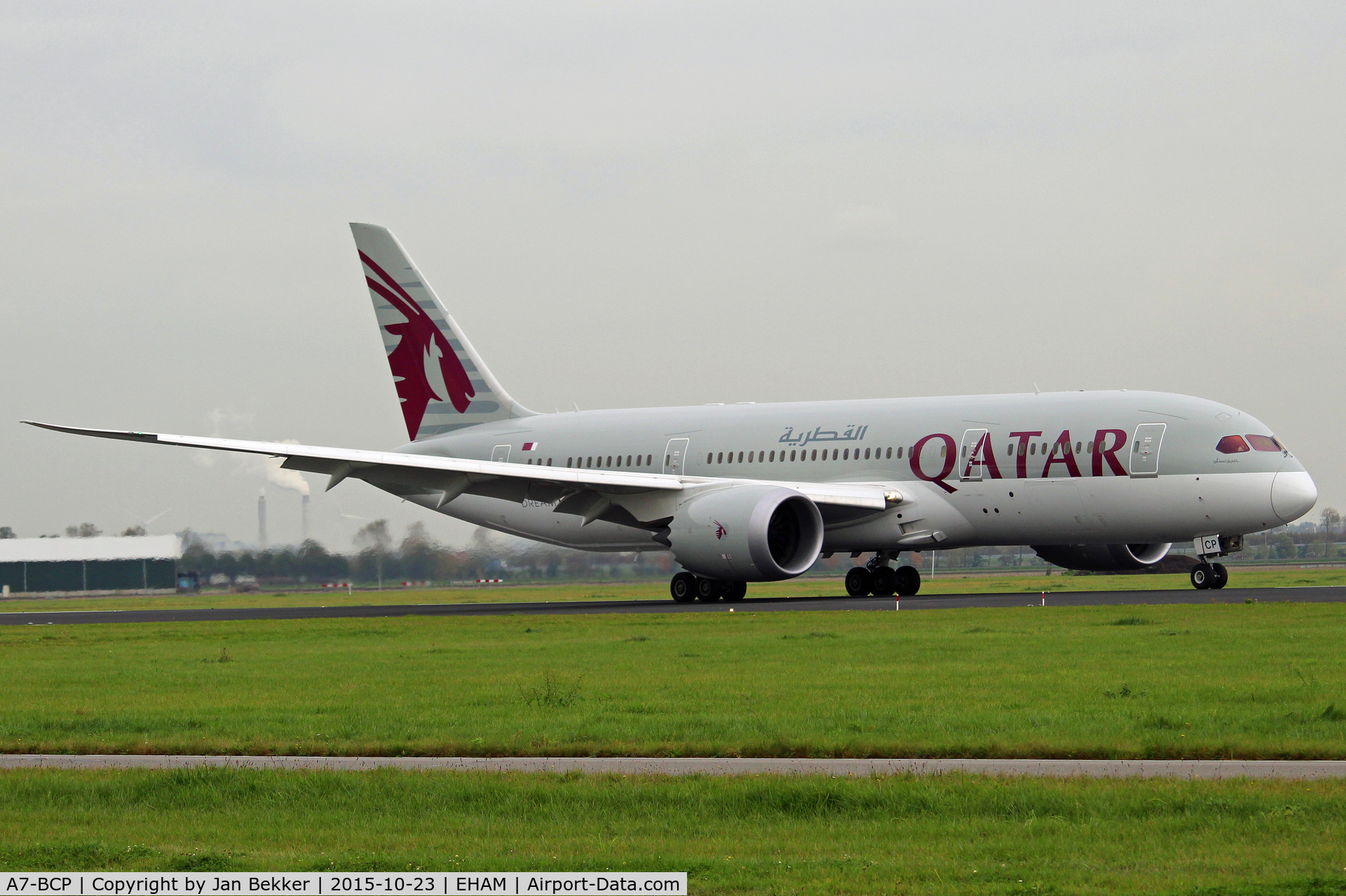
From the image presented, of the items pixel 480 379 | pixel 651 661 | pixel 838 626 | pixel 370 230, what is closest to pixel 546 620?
pixel 838 626

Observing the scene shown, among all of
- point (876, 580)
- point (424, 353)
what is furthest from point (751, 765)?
point (424, 353)

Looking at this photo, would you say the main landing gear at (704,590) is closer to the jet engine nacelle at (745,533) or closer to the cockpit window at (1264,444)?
the jet engine nacelle at (745,533)

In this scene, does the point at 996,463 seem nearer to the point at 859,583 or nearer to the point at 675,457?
the point at 859,583

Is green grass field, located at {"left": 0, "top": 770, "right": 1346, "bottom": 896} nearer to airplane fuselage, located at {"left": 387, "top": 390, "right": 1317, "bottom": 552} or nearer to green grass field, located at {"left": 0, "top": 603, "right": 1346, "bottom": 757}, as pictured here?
green grass field, located at {"left": 0, "top": 603, "right": 1346, "bottom": 757}

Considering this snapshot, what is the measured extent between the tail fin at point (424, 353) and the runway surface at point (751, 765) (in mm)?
33071


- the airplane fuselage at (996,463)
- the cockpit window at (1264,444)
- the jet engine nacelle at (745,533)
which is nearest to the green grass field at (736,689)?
the jet engine nacelle at (745,533)

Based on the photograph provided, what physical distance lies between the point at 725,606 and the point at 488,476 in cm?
634

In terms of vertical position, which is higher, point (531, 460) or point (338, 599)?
point (531, 460)

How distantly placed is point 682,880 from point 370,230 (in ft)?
135

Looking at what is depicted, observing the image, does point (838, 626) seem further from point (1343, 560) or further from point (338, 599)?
point (1343, 560)

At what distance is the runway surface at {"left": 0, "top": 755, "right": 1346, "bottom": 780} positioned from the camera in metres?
11.6

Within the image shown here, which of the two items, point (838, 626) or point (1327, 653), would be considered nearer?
point (1327, 653)

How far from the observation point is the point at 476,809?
1092 centimetres
